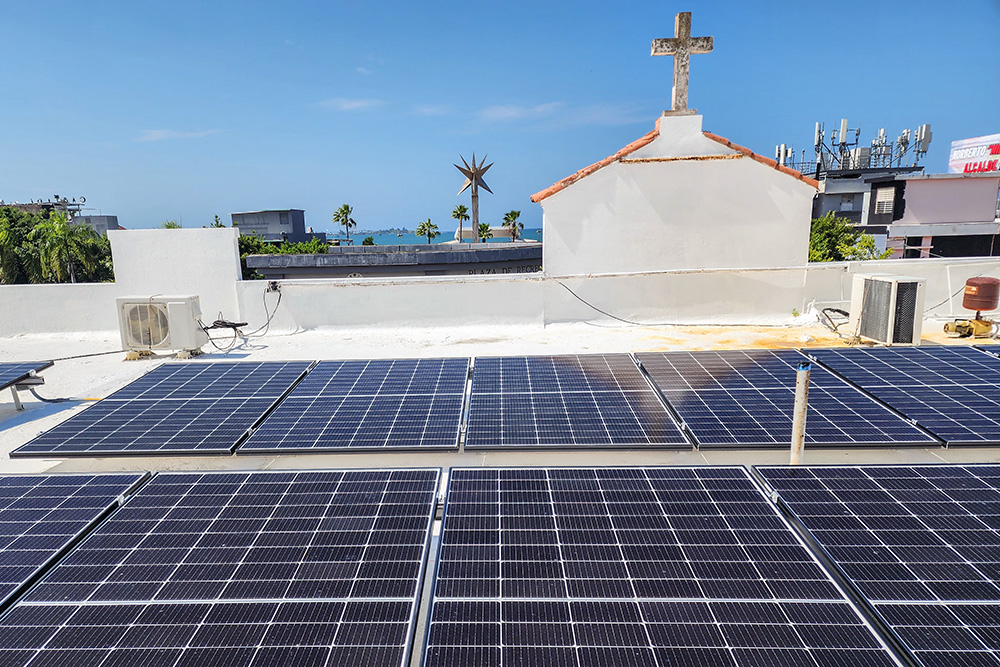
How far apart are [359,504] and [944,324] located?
614 inches

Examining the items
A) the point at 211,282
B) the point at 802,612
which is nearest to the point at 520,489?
the point at 802,612

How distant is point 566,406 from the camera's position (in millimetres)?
6926

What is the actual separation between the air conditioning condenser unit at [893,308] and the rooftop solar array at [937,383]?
134 inches

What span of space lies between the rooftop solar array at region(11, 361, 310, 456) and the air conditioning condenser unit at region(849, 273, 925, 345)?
1179cm

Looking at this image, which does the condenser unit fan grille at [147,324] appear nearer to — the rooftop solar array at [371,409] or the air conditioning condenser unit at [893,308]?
the rooftop solar array at [371,409]

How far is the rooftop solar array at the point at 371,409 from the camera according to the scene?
6.21 metres

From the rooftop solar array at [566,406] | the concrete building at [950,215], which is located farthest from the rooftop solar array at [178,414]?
the concrete building at [950,215]

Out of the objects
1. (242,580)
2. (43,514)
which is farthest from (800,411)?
(43,514)

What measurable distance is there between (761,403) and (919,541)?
296cm

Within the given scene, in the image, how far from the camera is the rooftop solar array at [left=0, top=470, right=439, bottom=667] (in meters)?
3.16

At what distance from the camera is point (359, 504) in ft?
15.0

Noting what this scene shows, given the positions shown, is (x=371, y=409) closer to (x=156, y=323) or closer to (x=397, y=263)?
(x=156, y=323)

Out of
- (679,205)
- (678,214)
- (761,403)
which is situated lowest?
(761,403)

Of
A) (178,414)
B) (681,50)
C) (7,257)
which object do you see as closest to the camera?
(178,414)
